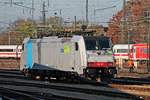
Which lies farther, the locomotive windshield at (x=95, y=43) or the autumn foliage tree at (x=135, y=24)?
the autumn foliage tree at (x=135, y=24)

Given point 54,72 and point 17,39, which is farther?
point 17,39

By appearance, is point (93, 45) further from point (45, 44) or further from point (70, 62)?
point (45, 44)

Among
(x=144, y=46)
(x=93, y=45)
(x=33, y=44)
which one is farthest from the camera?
(x=144, y=46)

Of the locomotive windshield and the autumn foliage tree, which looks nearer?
the locomotive windshield

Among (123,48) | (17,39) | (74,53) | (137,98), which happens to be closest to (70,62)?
(74,53)

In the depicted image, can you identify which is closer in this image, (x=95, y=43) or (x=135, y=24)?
(x=95, y=43)

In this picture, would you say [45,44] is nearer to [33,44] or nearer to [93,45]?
[33,44]

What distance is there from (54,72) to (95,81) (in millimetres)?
4078

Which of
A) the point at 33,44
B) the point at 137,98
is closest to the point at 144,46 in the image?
the point at 33,44

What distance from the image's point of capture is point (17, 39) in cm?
10819

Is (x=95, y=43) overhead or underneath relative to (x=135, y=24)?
underneath

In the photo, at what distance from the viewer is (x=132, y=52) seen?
72.4 metres

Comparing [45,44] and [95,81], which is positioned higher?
[45,44]

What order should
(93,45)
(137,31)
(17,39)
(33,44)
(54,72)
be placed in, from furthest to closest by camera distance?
(17,39)
(137,31)
(33,44)
(54,72)
(93,45)
